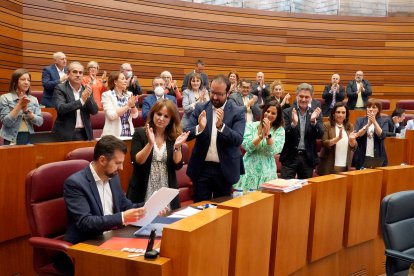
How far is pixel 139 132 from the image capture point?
223 cm

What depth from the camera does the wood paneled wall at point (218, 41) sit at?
5.72 metres

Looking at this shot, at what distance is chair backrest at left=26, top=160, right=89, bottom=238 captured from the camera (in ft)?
5.79

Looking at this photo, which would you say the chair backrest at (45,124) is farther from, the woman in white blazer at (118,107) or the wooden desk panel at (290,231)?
the wooden desk panel at (290,231)

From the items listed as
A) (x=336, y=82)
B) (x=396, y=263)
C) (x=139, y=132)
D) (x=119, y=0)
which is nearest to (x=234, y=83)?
(x=336, y=82)

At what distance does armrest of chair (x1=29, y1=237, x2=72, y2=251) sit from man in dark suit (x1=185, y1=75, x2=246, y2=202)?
0.83 meters

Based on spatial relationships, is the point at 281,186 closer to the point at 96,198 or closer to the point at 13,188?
the point at 96,198

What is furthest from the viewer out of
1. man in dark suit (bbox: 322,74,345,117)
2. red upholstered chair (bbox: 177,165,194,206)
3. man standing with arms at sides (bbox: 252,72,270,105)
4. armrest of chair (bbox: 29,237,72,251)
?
man in dark suit (bbox: 322,74,345,117)

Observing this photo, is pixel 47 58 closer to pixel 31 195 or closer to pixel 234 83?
pixel 234 83

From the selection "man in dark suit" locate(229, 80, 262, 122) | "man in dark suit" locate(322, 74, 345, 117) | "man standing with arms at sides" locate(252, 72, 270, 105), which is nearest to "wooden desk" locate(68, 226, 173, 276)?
"man in dark suit" locate(229, 80, 262, 122)

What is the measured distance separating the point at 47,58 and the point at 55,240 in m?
4.32

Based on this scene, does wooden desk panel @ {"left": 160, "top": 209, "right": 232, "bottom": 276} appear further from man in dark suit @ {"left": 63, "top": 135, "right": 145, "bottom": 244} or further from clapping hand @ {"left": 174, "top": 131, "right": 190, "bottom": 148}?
clapping hand @ {"left": 174, "top": 131, "right": 190, "bottom": 148}

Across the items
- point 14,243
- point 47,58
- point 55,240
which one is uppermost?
point 47,58

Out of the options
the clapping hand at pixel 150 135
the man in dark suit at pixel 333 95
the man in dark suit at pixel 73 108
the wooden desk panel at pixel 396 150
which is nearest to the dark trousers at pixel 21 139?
the man in dark suit at pixel 73 108

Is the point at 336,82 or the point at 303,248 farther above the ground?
the point at 336,82
